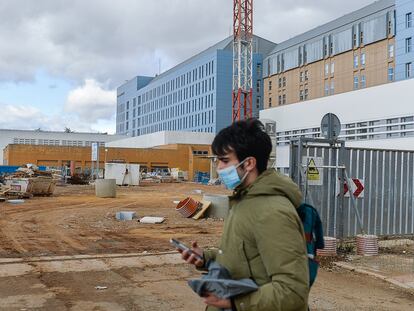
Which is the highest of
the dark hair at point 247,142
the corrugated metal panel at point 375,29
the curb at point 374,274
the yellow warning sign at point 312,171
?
the corrugated metal panel at point 375,29

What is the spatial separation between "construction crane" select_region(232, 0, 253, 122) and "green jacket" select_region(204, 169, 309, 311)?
7312 cm

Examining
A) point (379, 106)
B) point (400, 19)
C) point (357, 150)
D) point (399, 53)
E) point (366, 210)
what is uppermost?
point (400, 19)

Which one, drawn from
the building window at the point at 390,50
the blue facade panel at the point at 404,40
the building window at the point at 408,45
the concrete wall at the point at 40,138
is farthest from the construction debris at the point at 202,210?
the concrete wall at the point at 40,138

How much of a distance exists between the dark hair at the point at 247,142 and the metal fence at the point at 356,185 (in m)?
8.25

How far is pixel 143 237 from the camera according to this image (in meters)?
14.5

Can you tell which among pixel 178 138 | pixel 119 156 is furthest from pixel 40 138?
pixel 119 156

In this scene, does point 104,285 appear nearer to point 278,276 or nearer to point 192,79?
point 278,276

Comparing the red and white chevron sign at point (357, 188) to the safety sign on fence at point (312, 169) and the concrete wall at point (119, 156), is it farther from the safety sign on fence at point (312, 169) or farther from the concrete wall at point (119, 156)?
the concrete wall at point (119, 156)

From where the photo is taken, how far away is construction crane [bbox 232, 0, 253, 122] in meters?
77.4

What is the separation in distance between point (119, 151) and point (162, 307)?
6956 cm

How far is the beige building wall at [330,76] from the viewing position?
65438 mm

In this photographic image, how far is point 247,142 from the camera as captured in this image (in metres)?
2.38

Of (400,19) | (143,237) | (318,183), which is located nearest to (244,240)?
(318,183)

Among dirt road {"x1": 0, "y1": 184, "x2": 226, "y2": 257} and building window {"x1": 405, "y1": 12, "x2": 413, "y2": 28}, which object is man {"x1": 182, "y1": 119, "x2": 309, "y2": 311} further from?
building window {"x1": 405, "y1": 12, "x2": 413, "y2": 28}
